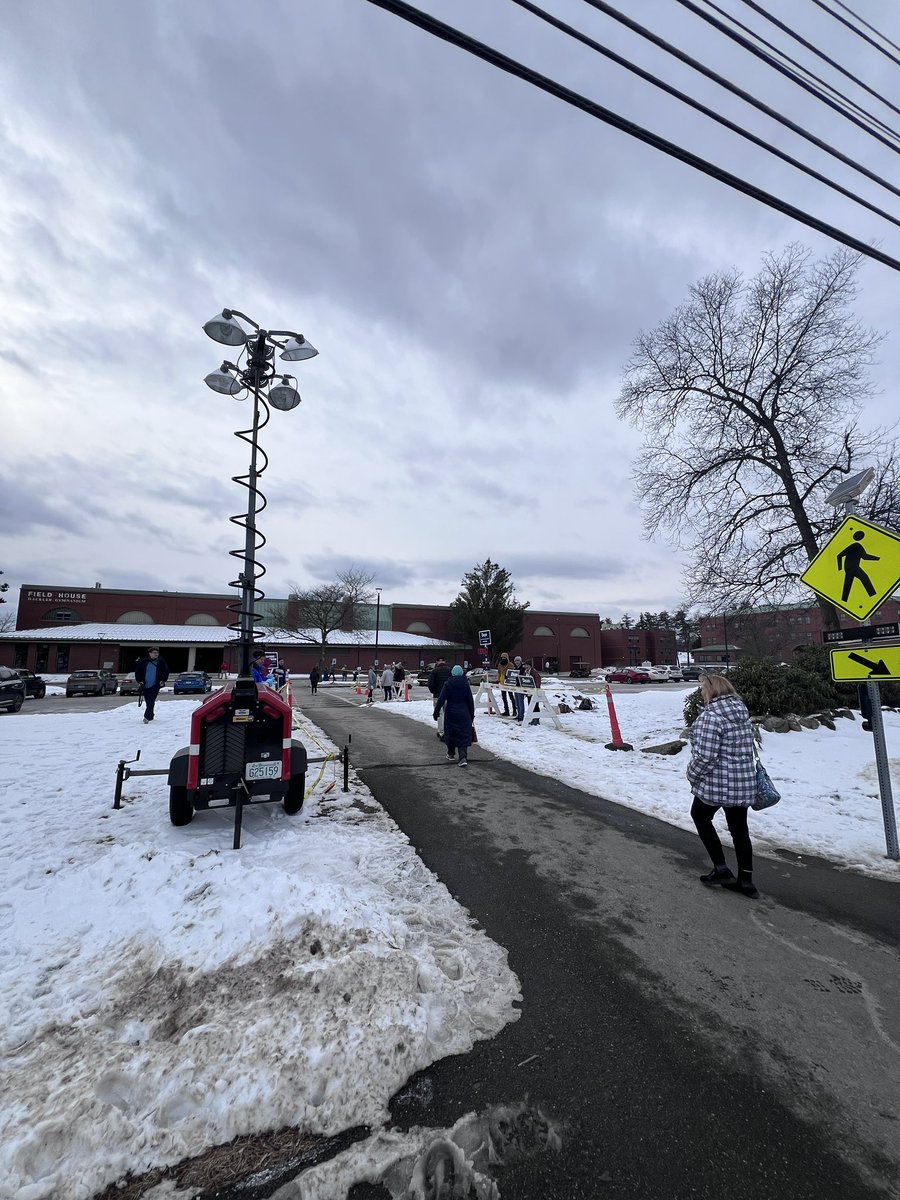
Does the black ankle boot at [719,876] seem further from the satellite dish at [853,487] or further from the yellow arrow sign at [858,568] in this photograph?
the satellite dish at [853,487]

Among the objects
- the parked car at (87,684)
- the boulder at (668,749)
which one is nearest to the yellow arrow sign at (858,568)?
the boulder at (668,749)

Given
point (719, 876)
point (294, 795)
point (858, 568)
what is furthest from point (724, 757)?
point (294, 795)

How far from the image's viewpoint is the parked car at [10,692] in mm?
17078

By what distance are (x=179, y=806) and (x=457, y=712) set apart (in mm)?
4738

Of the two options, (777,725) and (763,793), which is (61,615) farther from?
(763,793)

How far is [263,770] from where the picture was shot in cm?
536

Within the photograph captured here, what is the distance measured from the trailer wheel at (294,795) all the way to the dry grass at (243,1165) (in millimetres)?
3812

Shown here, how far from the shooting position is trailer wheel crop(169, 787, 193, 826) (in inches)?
205

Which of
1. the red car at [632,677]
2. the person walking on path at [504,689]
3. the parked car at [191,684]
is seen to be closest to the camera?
the person walking on path at [504,689]

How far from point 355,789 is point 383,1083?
5.09 metres

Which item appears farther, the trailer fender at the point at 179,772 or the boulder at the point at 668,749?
the boulder at the point at 668,749

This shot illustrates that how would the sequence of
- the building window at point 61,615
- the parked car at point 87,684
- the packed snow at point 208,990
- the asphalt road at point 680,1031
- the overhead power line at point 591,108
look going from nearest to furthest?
the asphalt road at point 680,1031 < the packed snow at point 208,990 < the overhead power line at point 591,108 < the parked car at point 87,684 < the building window at point 61,615

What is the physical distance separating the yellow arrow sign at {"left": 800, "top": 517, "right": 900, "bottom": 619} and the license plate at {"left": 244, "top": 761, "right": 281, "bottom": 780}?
6.31 m

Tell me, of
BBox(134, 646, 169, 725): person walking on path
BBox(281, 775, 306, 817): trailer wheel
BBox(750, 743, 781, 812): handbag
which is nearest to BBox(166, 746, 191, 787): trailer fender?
BBox(281, 775, 306, 817): trailer wheel
